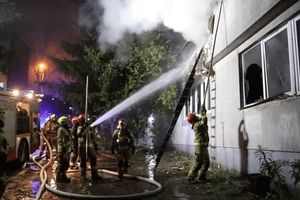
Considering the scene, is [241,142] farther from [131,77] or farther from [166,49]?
[131,77]

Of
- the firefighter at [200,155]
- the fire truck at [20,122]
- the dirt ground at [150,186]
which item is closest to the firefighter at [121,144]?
the dirt ground at [150,186]

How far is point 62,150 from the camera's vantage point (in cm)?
993

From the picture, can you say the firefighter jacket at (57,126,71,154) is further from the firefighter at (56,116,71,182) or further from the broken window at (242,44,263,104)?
the broken window at (242,44,263,104)

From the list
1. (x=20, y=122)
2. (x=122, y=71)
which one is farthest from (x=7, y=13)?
(x=122, y=71)

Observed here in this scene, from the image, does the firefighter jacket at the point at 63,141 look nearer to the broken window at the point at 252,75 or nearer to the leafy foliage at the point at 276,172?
the broken window at the point at 252,75

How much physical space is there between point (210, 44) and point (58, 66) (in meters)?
13.1

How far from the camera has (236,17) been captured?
31.0ft

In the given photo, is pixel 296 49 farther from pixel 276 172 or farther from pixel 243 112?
pixel 243 112

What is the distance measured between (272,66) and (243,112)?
5.83 ft

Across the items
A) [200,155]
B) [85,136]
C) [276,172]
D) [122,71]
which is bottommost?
[276,172]

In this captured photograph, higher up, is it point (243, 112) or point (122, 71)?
point (122, 71)

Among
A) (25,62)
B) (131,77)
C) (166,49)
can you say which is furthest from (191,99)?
(25,62)

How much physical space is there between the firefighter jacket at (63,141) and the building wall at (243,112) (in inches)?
180

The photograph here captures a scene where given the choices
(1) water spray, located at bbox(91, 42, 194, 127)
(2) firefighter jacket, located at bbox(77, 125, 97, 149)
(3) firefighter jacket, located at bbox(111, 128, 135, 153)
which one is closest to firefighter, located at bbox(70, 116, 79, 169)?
(2) firefighter jacket, located at bbox(77, 125, 97, 149)
